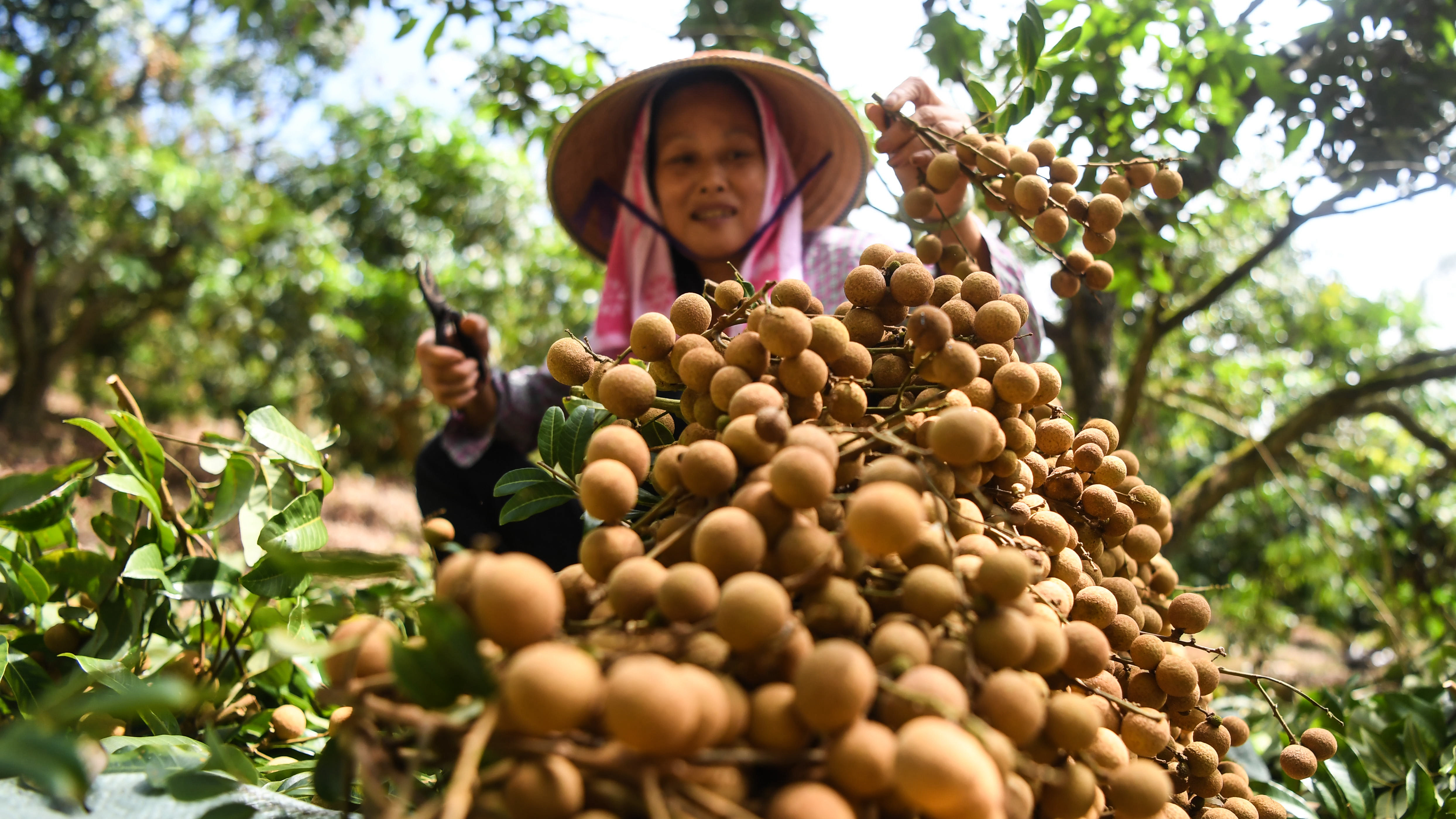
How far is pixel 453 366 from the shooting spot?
43.2 inches

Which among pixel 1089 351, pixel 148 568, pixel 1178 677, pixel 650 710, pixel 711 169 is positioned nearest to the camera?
pixel 650 710

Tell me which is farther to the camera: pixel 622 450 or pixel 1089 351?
pixel 1089 351

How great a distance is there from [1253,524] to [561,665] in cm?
484

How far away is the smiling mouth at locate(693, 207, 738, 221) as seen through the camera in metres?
1.26

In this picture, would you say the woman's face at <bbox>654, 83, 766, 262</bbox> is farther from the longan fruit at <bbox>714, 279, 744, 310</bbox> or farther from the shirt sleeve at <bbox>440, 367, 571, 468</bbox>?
the longan fruit at <bbox>714, 279, 744, 310</bbox>

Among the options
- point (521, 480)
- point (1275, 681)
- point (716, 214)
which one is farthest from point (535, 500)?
point (716, 214)

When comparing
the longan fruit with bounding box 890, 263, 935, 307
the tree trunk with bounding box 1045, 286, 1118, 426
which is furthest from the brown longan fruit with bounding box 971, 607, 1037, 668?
the tree trunk with bounding box 1045, 286, 1118, 426

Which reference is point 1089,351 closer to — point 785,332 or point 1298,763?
point 1298,763

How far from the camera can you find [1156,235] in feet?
4.40

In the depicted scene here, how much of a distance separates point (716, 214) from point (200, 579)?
0.84m

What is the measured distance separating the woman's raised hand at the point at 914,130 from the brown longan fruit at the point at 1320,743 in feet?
1.56

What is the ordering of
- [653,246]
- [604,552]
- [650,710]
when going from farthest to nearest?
[653,246] < [604,552] < [650,710]

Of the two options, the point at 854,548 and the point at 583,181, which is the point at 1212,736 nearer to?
the point at 854,548

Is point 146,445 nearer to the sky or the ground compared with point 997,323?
nearer to the ground
